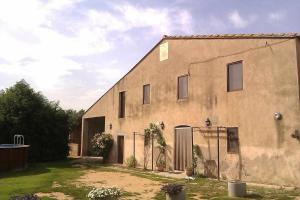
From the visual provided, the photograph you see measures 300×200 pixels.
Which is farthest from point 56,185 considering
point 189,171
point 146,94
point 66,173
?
point 146,94

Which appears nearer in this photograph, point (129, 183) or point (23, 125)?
point (129, 183)

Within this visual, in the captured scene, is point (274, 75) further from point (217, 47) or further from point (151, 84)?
point (151, 84)

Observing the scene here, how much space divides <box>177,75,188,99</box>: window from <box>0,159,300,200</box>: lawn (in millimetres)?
4584

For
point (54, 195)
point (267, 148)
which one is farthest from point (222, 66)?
point (54, 195)

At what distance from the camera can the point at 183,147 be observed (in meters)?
19.7

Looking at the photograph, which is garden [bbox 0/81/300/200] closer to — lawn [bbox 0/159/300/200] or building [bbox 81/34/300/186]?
lawn [bbox 0/159/300/200]

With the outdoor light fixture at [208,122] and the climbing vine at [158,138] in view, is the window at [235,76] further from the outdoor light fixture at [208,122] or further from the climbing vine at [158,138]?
the climbing vine at [158,138]

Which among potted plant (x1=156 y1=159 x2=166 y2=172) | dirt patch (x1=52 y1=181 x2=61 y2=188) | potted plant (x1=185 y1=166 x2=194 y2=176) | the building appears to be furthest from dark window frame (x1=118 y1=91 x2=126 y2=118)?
dirt patch (x1=52 y1=181 x2=61 y2=188)

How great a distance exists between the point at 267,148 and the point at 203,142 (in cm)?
379

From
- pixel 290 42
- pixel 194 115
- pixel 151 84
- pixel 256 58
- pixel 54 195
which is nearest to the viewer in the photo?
pixel 54 195

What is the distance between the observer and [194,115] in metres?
19.1

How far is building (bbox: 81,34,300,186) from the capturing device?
48.4ft

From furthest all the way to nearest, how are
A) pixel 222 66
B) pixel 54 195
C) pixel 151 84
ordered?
1. pixel 151 84
2. pixel 222 66
3. pixel 54 195

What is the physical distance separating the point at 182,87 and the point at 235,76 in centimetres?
381
